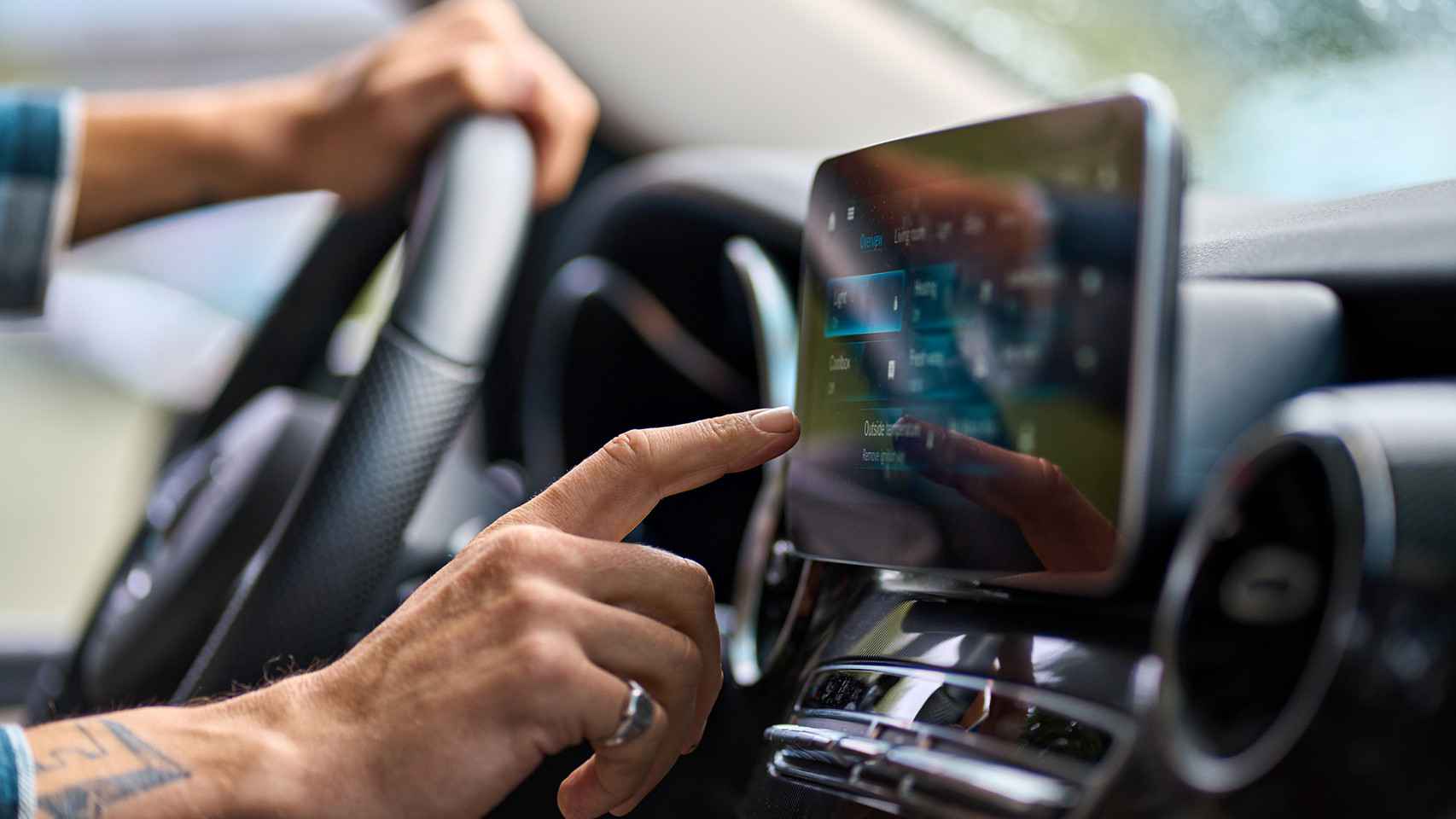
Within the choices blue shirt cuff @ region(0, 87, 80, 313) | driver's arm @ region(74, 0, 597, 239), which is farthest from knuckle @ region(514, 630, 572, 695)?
blue shirt cuff @ region(0, 87, 80, 313)

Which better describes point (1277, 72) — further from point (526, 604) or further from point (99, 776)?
point (99, 776)

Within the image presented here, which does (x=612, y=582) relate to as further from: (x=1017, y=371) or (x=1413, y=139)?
(x=1413, y=139)

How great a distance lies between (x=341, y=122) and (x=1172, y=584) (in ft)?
2.47

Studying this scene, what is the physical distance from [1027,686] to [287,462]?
55 centimetres

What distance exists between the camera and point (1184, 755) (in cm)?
37

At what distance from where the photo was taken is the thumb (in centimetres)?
52

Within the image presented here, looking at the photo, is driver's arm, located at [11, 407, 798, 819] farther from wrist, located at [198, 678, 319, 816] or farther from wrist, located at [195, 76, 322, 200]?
wrist, located at [195, 76, 322, 200]

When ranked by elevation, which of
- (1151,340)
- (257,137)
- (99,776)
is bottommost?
(99,776)

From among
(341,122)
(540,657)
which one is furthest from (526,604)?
(341,122)

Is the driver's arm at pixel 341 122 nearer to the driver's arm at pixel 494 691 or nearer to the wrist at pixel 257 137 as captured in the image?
the wrist at pixel 257 137

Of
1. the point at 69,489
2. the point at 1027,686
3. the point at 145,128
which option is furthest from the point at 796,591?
the point at 69,489

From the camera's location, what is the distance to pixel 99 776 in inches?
20.7

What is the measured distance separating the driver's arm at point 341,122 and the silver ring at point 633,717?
0.42 m

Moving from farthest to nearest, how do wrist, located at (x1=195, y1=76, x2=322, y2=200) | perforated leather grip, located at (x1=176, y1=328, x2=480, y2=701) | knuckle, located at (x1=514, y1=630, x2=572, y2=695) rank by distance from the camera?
wrist, located at (x1=195, y1=76, x2=322, y2=200), perforated leather grip, located at (x1=176, y1=328, x2=480, y2=701), knuckle, located at (x1=514, y1=630, x2=572, y2=695)
